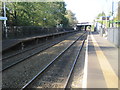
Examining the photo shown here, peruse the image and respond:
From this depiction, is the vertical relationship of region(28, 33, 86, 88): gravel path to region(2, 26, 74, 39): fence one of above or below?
below

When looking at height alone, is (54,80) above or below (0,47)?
below

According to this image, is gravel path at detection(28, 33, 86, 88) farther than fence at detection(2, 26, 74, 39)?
No

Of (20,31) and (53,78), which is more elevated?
(20,31)

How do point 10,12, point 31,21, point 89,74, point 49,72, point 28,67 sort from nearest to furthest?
point 89,74 < point 49,72 < point 28,67 < point 10,12 < point 31,21

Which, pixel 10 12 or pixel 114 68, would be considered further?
pixel 10 12

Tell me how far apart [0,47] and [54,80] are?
8154mm

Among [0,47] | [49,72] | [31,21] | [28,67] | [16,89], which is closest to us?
[16,89]

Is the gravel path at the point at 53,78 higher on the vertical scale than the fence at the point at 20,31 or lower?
lower

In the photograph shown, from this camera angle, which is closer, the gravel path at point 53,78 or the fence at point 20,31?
the gravel path at point 53,78

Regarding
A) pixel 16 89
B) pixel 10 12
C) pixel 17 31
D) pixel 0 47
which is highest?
pixel 10 12

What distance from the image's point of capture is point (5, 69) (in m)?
9.68

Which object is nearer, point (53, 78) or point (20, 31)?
point (53, 78)

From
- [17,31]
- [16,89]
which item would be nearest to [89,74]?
[16,89]

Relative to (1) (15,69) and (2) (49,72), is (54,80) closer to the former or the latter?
(2) (49,72)
